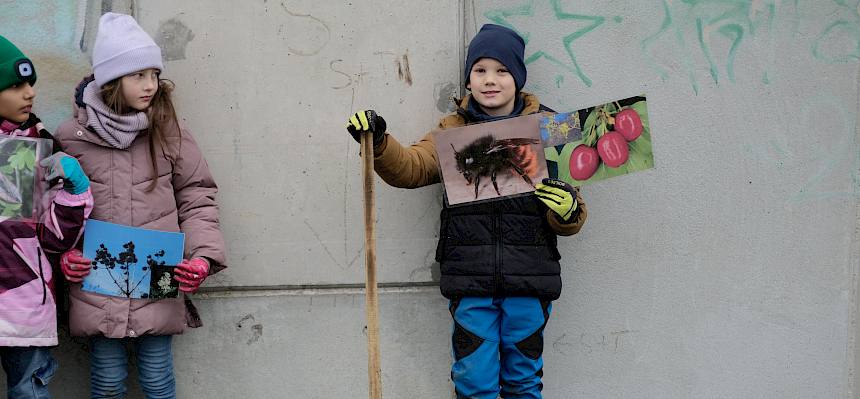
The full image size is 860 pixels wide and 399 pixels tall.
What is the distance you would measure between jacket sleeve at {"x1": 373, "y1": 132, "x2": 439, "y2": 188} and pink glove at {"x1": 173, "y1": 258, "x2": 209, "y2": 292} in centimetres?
71

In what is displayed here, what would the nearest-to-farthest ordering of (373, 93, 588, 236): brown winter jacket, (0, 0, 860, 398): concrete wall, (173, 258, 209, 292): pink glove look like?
1. (373, 93, 588, 236): brown winter jacket
2. (173, 258, 209, 292): pink glove
3. (0, 0, 860, 398): concrete wall

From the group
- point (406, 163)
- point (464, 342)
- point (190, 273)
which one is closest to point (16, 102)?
point (190, 273)

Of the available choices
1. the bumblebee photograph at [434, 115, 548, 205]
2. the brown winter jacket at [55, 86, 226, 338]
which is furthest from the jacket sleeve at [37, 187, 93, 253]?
the bumblebee photograph at [434, 115, 548, 205]

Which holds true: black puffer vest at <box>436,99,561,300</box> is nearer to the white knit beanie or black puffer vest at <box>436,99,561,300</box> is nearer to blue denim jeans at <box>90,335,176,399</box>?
blue denim jeans at <box>90,335,176,399</box>

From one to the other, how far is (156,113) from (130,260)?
529mm

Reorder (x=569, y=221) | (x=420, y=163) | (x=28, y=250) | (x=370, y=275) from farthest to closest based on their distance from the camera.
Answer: (x=420, y=163) → (x=569, y=221) → (x=28, y=250) → (x=370, y=275)

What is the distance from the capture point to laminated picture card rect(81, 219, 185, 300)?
3193 mm

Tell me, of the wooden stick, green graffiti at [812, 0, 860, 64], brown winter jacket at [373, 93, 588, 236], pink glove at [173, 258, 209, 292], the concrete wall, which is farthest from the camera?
green graffiti at [812, 0, 860, 64]

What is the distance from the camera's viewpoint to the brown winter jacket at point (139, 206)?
3.19 m

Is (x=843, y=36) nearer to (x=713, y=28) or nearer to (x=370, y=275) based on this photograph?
(x=713, y=28)

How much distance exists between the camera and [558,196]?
10.1 feet

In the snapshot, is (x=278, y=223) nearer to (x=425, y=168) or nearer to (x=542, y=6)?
(x=425, y=168)

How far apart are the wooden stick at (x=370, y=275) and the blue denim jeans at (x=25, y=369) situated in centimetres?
113

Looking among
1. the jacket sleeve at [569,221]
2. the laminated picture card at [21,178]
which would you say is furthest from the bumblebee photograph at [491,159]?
the laminated picture card at [21,178]
